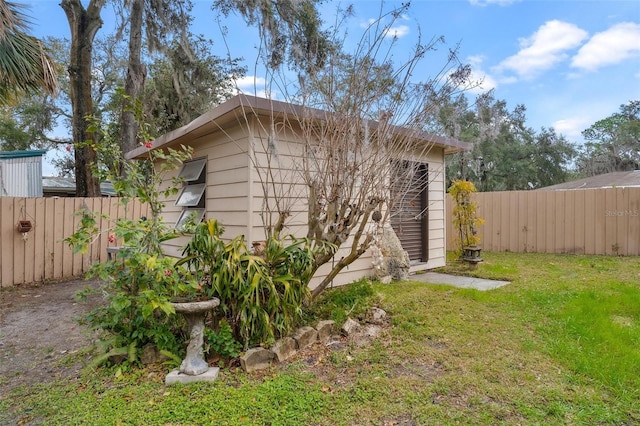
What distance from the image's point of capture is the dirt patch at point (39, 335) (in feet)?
8.82

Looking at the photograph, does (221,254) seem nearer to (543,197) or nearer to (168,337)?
(168,337)

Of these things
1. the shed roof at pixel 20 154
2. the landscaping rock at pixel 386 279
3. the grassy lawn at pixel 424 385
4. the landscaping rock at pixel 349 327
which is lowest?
the grassy lawn at pixel 424 385

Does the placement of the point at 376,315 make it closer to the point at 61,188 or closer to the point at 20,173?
the point at 20,173

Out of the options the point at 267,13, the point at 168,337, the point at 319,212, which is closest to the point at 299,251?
the point at 319,212

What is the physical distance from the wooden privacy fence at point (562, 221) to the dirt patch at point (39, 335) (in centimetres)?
772

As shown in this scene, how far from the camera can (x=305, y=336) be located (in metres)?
2.94

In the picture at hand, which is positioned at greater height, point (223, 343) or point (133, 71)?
point (133, 71)

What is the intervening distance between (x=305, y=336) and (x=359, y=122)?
2.02 meters

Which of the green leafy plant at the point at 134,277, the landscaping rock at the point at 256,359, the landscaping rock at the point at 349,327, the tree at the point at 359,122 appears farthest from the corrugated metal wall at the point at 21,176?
the landscaping rock at the point at 349,327

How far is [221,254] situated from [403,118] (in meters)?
2.26

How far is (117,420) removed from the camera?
1984 mm

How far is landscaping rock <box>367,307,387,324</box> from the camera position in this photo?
3430 millimetres

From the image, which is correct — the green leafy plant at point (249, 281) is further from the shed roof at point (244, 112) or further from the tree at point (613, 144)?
the tree at point (613, 144)

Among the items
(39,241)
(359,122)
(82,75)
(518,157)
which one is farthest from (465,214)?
(518,157)
